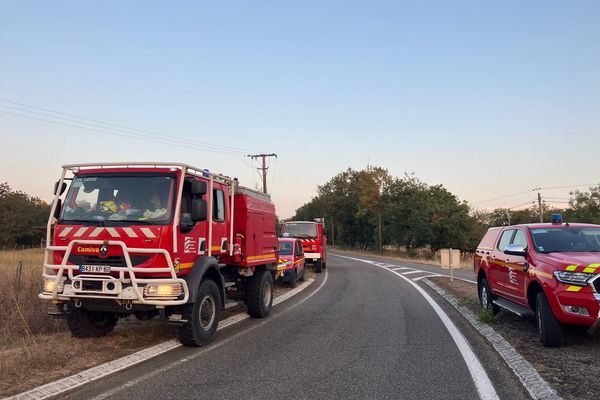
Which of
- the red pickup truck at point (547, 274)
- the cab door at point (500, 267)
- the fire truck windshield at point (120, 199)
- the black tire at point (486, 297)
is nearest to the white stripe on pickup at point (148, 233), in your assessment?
the fire truck windshield at point (120, 199)

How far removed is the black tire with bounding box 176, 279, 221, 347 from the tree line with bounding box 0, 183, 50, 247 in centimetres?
5515

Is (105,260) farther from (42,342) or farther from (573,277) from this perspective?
(573,277)

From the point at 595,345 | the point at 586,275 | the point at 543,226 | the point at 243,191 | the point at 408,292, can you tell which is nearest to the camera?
the point at 586,275

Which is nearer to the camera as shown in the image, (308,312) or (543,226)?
(543,226)

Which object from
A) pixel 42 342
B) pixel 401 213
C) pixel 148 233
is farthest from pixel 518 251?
pixel 401 213

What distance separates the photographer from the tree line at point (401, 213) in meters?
52.5

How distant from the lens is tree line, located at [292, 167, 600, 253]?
172 ft

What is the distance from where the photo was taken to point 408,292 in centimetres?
1453

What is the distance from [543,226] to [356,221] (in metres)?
66.4

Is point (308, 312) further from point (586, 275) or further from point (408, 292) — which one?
point (586, 275)

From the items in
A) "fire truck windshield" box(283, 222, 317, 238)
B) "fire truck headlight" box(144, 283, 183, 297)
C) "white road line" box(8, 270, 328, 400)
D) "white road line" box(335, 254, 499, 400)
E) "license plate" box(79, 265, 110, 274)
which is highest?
"fire truck windshield" box(283, 222, 317, 238)

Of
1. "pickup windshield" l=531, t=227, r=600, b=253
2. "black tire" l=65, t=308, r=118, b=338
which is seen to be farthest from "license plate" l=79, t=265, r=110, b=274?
"pickup windshield" l=531, t=227, r=600, b=253

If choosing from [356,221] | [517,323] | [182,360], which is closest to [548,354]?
[517,323]

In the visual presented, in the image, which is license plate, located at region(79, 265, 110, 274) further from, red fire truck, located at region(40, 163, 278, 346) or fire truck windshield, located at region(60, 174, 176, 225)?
fire truck windshield, located at region(60, 174, 176, 225)
